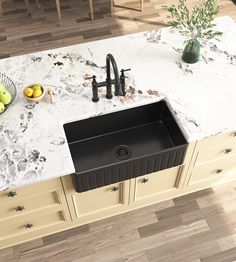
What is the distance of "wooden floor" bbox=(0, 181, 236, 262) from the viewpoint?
7.36 feet

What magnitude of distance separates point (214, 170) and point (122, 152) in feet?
2.20

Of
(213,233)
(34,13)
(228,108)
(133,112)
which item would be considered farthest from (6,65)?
(34,13)

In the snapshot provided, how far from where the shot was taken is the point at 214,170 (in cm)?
224

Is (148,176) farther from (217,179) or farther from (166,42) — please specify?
(166,42)

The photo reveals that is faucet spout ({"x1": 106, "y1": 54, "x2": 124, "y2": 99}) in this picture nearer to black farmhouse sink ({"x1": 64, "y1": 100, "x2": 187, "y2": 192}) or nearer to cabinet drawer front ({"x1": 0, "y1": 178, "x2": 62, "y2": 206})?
black farmhouse sink ({"x1": 64, "y1": 100, "x2": 187, "y2": 192})

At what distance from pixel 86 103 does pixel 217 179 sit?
114 centimetres

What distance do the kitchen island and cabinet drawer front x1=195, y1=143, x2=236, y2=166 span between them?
0.4 inches

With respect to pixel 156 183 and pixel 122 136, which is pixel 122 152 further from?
pixel 156 183

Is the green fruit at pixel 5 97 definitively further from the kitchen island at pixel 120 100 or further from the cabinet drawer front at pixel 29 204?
the cabinet drawer front at pixel 29 204

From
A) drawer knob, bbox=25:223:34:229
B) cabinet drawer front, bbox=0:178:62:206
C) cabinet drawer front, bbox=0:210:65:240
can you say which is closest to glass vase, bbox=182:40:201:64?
cabinet drawer front, bbox=0:178:62:206

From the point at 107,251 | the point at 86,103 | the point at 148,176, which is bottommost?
the point at 107,251

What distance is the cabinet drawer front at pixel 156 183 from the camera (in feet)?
6.66

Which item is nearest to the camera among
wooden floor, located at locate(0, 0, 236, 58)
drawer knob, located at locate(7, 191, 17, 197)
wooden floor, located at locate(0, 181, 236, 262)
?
drawer knob, located at locate(7, 191, 17, 197)

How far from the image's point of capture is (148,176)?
2.01m
